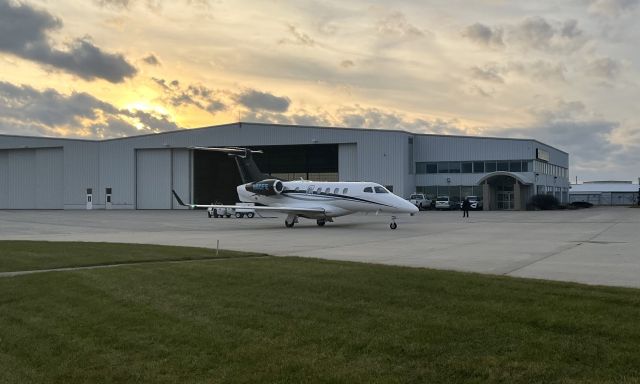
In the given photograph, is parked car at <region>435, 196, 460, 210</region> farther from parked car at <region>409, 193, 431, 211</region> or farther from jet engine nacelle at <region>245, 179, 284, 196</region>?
jet engine nacelle at <region>245, 179, 284, 196</region>

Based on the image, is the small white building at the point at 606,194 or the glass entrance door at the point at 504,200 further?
the small white building at the point at 606,194

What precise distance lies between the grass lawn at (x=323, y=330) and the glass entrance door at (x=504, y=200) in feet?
203

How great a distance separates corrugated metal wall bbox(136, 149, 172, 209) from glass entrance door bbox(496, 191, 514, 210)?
4229 centimetres

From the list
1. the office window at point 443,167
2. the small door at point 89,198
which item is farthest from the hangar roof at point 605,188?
the small door at point 89,198

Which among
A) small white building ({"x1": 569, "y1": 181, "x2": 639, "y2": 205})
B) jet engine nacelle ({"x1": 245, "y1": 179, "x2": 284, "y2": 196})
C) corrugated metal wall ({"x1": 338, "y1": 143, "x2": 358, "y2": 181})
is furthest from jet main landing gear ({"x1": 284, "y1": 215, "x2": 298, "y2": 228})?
small white building ({"x1": 569, "y1": 181, "x2": 639, "y2": 205})

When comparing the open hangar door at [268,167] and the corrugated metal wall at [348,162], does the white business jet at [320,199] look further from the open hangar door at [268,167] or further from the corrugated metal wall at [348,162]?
the open hangar door at [268,167]

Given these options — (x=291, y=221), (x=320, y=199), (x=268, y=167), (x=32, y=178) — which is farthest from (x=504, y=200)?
(x=32, y=178)

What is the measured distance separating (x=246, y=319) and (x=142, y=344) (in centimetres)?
152

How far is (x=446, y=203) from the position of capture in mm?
67750

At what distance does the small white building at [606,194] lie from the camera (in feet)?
437

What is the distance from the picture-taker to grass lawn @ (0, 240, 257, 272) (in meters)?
15.1

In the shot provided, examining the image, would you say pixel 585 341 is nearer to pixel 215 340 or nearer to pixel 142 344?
pixel 215 340

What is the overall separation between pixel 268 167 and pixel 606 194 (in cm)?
9620

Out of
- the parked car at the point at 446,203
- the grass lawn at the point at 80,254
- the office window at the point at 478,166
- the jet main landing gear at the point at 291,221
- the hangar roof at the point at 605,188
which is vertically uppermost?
the office window at the point at 478,166
